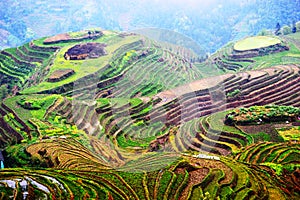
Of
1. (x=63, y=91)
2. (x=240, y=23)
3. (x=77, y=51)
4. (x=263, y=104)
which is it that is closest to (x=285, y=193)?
(x=263, y=104)

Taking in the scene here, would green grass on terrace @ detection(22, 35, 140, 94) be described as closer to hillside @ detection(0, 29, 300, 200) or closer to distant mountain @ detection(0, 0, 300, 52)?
hillside @ detection(0, 29, 300, 200)

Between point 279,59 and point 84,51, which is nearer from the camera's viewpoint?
point 84,51

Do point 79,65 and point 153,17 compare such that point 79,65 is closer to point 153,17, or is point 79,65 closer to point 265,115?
point 265,115

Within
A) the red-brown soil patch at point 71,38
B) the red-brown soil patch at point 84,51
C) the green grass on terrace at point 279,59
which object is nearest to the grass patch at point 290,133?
the green grass on terrace at point 279,59

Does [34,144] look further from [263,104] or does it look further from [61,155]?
[263,104]

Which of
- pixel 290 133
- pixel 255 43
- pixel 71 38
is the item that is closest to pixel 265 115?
pixel 290 133

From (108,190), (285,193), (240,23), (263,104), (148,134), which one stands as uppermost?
(108,190)
